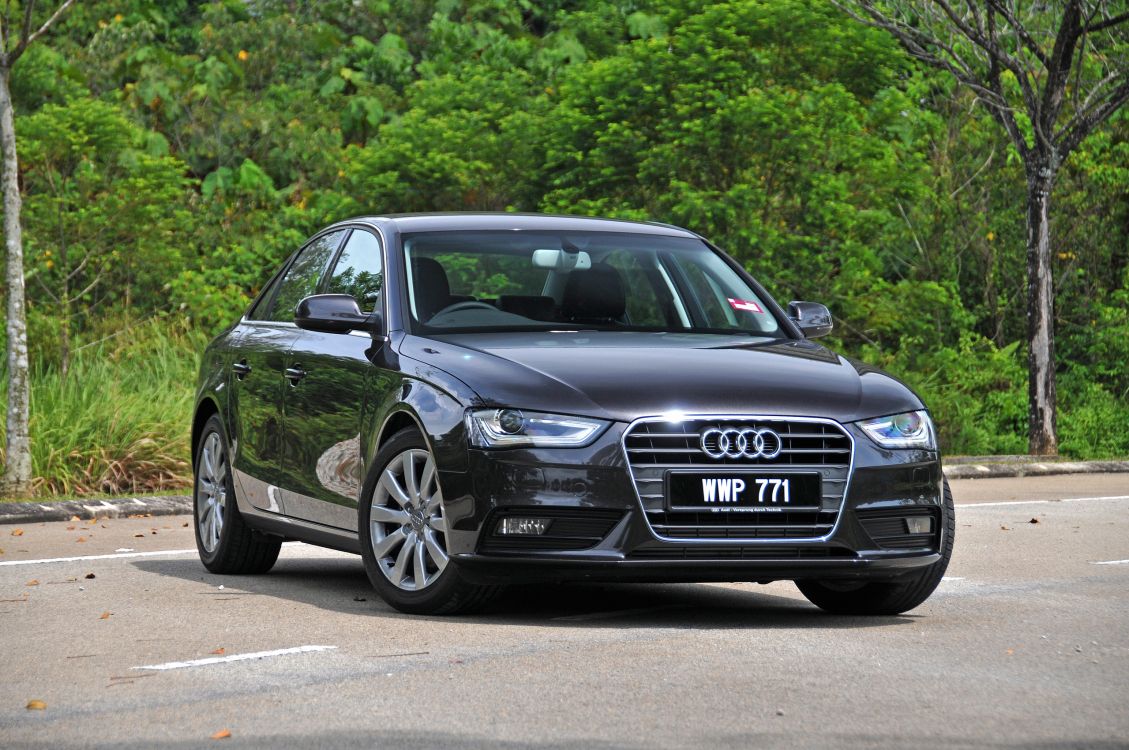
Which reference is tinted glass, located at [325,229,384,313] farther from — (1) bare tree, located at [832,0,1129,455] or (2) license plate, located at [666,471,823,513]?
(1) bare tree, located at [832,0,1129,455]

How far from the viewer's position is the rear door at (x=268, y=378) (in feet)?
31.8

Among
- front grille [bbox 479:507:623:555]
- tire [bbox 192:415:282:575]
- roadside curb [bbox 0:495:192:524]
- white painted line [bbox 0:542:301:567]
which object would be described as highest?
front grille [bbox 479:507:623:555]

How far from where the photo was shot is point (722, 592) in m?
9.53

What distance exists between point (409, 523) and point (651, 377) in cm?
113

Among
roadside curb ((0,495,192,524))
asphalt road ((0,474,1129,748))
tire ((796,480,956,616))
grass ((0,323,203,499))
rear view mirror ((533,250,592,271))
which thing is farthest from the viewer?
grass ((0,323,203,499))

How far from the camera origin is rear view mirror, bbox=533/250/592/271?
9.21 metres

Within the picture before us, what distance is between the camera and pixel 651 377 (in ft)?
25.7

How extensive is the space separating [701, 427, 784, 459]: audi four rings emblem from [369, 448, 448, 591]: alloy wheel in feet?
3.43

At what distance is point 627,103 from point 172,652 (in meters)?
22.5

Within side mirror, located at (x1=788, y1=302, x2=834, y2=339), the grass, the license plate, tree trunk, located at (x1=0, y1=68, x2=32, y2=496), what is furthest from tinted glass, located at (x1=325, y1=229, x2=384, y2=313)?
the grass

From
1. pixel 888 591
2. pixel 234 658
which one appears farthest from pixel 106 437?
pixel 234 658

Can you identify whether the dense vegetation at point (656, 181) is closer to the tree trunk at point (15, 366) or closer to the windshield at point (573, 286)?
the tree trunk at point (15, 366)

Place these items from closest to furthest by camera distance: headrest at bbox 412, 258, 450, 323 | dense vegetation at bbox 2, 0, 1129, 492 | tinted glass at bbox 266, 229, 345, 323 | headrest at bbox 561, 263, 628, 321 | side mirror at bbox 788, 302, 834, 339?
headrest at bbox 412, 258, 450, 323
headrest at bbox 561, 263, 628, 321
side mirror at bbox 788, 302, 834, 339
tinted glass at bbox 266, 229, 345, 323
dense vegetation at bbox 2, 0, 1129, 492

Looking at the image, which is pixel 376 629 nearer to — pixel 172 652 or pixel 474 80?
pixel 172 652
